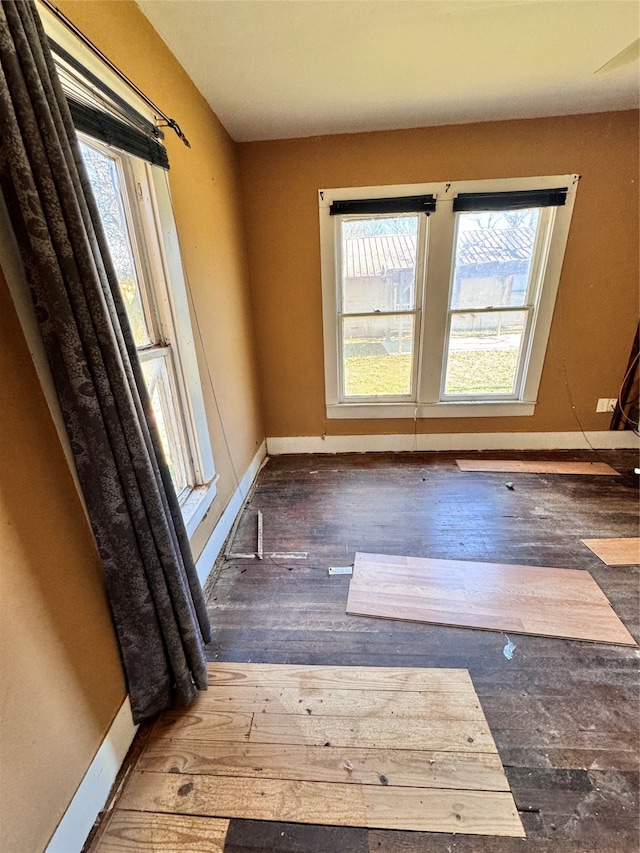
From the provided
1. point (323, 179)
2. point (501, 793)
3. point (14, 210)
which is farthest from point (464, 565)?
point (323, 179)

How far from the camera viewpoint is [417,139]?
246 cm

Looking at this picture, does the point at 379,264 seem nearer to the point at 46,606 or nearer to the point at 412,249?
the point at 412,249

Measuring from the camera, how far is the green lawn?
299cm

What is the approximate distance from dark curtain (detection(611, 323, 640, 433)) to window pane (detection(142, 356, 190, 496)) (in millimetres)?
3457

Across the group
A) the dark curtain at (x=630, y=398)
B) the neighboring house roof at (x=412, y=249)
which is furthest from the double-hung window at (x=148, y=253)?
the dark curtain at (x=630, y=398)

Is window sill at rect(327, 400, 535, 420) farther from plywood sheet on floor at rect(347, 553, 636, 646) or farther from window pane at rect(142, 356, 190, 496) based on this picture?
window pane at rect(142, 356, 190, 496)

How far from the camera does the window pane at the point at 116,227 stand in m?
1.30

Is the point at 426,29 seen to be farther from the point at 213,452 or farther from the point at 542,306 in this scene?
the point at 213,452

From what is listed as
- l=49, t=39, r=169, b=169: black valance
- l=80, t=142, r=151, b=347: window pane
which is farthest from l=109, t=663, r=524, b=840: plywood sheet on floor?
l=49, t=39, r=169, b=169: black valance

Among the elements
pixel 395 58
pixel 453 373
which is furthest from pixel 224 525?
pixel 395 58

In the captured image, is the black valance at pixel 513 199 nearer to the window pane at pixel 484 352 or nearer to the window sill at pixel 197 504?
the window pane at pixel 484 352

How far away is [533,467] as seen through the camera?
2.85m

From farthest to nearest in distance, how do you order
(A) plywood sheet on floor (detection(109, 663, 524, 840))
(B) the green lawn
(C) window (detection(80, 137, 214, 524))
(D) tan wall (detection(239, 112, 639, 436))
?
(B) the green lawn, (D) tan wall (detection(239, 112, 639, 436)), (C) window (detection(80, 137, 214, 524)), (A) plywood sheet on floor (detection(109, 663, 524, 840))

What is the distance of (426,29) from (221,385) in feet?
6.50
